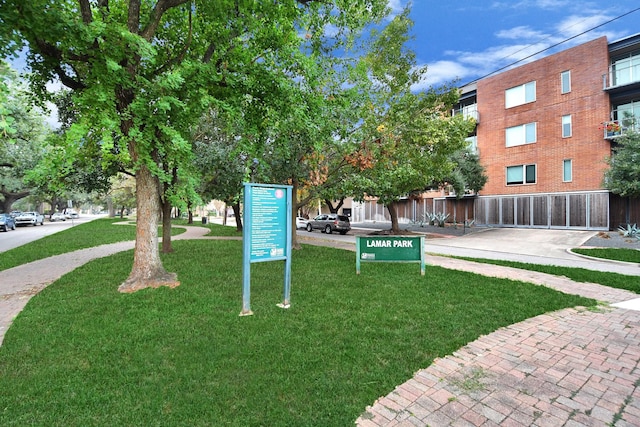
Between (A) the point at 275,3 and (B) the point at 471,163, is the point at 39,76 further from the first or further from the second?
(B) the point at 471,163

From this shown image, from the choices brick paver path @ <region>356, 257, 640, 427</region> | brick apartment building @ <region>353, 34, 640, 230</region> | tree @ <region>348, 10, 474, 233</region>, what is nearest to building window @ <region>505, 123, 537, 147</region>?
brick apartment building @ <region>353, 34, 640, 230</region>

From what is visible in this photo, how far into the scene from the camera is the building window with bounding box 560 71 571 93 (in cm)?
2358

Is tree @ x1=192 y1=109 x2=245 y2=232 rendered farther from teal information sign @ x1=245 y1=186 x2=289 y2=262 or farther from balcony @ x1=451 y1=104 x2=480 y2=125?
balcony @ x1=451 y1=104 x2=480 y2=125

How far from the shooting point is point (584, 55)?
2277cm

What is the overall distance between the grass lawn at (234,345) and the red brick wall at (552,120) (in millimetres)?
20292

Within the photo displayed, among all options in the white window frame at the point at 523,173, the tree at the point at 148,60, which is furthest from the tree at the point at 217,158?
the white window frame at the point at 523,173

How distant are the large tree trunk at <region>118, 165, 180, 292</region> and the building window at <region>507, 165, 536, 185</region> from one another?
86.6 feet

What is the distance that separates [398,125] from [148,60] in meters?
8.95

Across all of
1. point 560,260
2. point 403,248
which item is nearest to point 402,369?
point 403,248

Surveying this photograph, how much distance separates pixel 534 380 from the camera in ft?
11.6

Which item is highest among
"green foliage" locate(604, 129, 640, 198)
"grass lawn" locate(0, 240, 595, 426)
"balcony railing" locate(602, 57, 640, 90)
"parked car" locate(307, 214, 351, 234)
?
"balcony railing" locate(602, 57, 640, 90)

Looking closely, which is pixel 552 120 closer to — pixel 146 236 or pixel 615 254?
pixel 615 254

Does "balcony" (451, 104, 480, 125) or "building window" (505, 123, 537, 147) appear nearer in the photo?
"building window" (505, 123, 537, 147)

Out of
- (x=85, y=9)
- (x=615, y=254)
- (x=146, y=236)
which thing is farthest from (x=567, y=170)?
(x=85, y=9)
